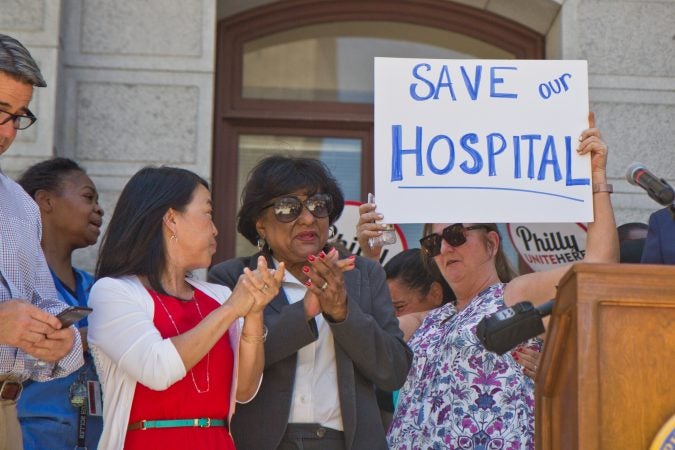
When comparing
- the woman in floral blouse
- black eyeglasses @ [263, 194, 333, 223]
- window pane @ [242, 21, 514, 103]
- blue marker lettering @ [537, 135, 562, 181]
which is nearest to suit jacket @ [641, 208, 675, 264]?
the woman in floral blouse

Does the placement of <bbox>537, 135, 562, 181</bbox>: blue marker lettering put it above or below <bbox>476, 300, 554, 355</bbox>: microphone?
above

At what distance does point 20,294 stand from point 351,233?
3.42 metres

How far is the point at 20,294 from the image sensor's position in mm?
3727

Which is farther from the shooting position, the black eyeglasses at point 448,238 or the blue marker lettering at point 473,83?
the black eyeglasses at point 448,238

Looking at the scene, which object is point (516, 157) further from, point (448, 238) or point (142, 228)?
point (142, 228)

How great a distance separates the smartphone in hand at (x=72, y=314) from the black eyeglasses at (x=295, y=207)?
1217 mm

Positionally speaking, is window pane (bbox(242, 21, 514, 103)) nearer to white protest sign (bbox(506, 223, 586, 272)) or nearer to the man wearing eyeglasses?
white protest sign (bbox(506, 223, 586, 272))

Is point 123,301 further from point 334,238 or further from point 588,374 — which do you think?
point 334,238

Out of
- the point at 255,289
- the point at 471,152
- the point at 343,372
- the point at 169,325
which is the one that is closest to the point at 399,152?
the point at 471,152

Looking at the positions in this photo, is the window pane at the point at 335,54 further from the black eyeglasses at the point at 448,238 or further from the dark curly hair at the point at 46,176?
the black eyeglasses at the point at 448,238

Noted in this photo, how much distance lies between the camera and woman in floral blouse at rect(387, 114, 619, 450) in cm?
448

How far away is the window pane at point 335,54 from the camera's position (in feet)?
25.0

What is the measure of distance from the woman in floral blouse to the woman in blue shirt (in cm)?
125

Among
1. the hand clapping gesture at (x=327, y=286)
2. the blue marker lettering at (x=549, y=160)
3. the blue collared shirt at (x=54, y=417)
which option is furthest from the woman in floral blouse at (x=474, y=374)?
the blue collared shirt at (x=54, y=417)
